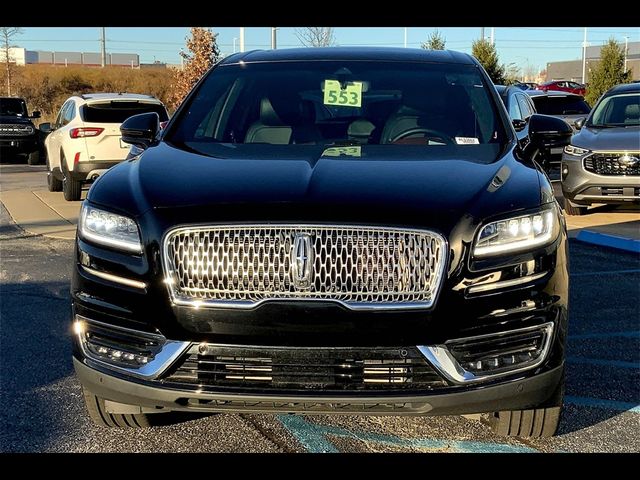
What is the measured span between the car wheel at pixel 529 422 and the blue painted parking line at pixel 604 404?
61 cm

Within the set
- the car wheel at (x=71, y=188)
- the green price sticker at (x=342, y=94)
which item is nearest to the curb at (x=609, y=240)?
the green price sticker at (x=342, y=94)

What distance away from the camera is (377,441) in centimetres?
359

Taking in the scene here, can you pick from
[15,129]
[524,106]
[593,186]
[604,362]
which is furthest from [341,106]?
[15,129]

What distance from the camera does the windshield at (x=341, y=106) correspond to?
430 centimetres

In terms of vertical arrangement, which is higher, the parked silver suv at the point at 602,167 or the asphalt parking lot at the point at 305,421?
the parked silver suv at the point at 602,167

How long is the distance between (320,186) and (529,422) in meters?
1.32

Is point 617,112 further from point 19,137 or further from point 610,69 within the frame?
point 610,69

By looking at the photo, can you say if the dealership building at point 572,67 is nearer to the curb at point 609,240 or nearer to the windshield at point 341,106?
the curb at point 609,240

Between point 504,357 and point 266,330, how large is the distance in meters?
0.88

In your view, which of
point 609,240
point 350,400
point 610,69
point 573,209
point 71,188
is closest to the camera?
point 350,400

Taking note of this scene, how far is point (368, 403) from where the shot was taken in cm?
291

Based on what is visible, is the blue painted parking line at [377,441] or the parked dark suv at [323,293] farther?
the blue painted parking line at [377,441]
